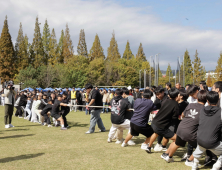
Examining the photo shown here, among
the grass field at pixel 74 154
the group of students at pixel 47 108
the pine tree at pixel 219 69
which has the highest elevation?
the pine tree at pixel 219 69

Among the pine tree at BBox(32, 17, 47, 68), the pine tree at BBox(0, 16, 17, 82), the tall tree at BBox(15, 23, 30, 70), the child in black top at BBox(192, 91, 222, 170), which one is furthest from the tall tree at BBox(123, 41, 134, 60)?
the child in black top at BBox(192, 91, 222, 170)

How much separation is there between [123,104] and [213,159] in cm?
306

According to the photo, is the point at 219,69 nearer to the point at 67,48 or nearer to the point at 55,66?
the point at 55,66

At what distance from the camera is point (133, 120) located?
634 centimetres

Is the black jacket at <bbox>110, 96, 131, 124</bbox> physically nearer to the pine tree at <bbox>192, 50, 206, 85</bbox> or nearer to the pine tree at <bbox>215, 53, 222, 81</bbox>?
the pine tree at <bbox>215, 53, 222, 81</bbox>

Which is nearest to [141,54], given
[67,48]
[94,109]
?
[67,48]

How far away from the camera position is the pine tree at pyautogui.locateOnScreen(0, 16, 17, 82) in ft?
165

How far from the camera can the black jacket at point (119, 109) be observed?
7.18 m

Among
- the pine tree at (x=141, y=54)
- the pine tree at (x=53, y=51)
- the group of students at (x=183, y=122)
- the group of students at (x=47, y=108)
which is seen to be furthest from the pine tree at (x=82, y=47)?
the group of students at (x=183, y=122)

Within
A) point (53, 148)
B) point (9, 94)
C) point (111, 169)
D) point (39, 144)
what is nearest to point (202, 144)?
point (111, 169)

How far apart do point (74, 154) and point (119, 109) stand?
2.06m

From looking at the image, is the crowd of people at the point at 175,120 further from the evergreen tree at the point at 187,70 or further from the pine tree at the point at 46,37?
the pine tree at the point at 46,37

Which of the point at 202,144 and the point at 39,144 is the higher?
the point at 202,144

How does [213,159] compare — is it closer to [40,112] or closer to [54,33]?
[40,112]
